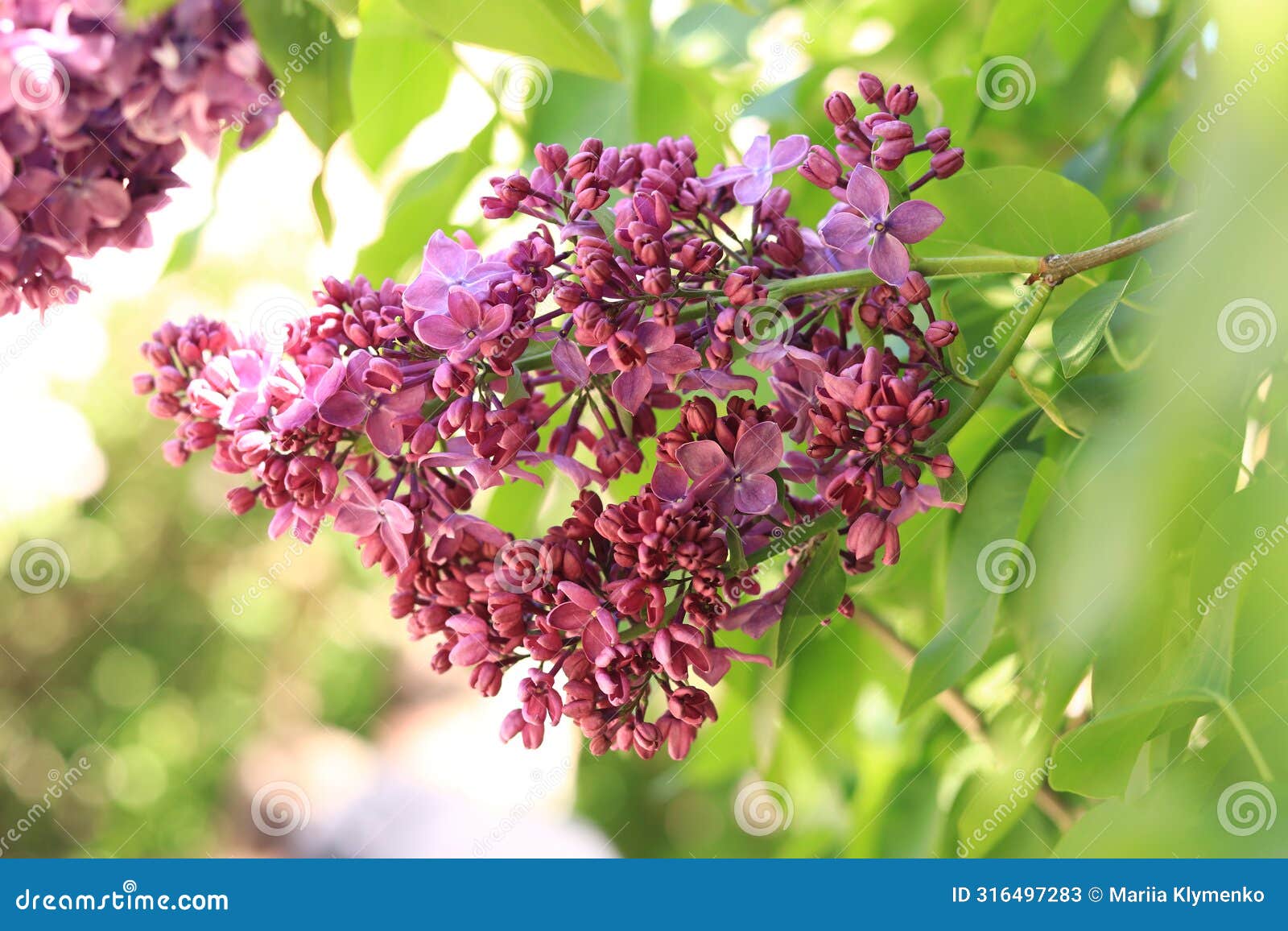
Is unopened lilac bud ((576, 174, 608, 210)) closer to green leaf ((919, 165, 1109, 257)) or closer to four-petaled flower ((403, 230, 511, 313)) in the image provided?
four-petaled flower ((403, 230, 511, 313))

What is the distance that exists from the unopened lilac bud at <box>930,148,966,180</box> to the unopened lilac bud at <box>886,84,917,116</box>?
3cm

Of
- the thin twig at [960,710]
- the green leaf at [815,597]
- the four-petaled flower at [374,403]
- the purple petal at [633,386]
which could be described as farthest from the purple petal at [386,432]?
the thin twig at [960,710]

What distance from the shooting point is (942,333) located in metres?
0.47

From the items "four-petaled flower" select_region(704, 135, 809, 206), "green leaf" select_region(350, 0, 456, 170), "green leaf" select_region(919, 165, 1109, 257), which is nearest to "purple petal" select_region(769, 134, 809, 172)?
"four-petaled flower" select_region(704, 135, 809, 206)

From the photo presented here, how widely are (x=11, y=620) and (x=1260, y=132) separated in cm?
420

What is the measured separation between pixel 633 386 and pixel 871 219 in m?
0.14

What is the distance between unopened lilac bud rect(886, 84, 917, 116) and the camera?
0.50 meters

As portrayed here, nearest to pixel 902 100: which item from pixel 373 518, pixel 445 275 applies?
pixel 445 275

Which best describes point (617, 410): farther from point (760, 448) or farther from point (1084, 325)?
point (1084, 325)

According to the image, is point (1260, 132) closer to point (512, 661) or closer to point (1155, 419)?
point (1155, 419)

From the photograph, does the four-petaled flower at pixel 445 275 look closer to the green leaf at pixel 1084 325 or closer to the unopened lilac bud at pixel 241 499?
the unopened lilac bud at pixel 241 499

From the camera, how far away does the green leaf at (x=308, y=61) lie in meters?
0.42

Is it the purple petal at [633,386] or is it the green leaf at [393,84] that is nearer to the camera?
the purple petal at [633,386]

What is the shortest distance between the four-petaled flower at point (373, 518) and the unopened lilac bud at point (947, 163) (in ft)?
1.04
